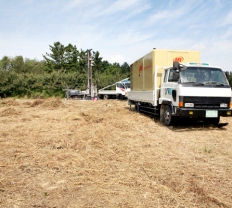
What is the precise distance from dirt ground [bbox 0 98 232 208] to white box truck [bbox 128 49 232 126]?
2.63 ft

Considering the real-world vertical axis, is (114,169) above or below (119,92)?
below

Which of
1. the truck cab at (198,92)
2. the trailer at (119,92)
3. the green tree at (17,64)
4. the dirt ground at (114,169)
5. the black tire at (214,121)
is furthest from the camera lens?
the green tree at (17,64)

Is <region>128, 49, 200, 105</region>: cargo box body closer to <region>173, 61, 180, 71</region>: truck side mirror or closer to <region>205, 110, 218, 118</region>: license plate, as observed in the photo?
<region>173, 61, 180, 71</region>: truck side mirror

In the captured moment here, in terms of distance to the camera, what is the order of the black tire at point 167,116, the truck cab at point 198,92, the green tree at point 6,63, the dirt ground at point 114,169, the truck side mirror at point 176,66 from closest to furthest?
the dirt ground at point 114,169, the truck cab at point 198,92, the truck side mirror at point 176,66, the black tire at point 167,116, the green tree at point 6,63

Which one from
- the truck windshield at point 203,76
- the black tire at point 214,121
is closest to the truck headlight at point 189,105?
the truck windshield at point 203,76

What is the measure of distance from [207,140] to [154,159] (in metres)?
2.47

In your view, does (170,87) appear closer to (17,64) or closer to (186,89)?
(186,89)

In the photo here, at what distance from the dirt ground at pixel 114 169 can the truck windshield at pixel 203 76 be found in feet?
5.69

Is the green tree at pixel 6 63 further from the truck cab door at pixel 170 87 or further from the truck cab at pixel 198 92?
the truck cab at pixel 198 92

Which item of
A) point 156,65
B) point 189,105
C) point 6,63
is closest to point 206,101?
point 189,105

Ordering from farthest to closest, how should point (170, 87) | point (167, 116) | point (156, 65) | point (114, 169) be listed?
point (156, 65) → point (167, 116) → point (170, 87) → point (114, 169)

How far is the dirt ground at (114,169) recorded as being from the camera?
2.88m

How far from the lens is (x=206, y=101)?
7.04 metres

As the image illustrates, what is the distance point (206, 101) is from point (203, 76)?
90 centimetres
